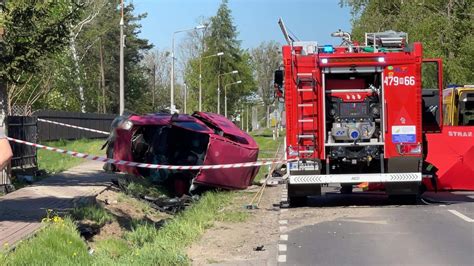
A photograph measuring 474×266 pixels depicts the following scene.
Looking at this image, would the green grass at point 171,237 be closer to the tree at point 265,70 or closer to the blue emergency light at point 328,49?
the blue emergency light at point 328,49

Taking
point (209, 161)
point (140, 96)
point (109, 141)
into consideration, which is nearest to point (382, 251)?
point (209, 161)

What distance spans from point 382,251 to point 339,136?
4.60 m

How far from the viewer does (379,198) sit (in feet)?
48.3

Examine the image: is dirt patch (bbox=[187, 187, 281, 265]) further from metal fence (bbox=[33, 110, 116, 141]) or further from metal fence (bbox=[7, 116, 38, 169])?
metal fence (bbox=[33, 110, 116, 141])

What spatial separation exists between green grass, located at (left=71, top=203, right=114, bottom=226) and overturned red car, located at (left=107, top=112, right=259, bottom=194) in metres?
4.00

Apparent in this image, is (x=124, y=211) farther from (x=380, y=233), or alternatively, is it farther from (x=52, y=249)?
(x=380, y=233)

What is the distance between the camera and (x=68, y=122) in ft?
134

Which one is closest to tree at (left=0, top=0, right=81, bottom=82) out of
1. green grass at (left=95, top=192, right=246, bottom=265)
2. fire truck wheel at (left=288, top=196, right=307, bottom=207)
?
green grass at (left=95, top=192, right=246, bottom=265)

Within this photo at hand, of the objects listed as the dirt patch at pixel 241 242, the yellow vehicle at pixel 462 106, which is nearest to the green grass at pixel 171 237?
the dirt patch at pixel 241 242

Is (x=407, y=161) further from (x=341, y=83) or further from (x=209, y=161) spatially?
(x=209, y=161)

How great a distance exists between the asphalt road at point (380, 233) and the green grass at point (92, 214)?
3202 mm

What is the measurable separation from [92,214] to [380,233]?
4.97m

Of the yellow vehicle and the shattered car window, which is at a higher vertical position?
the yellow vehicle

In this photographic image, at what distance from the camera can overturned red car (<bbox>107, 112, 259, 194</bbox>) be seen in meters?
15.9
